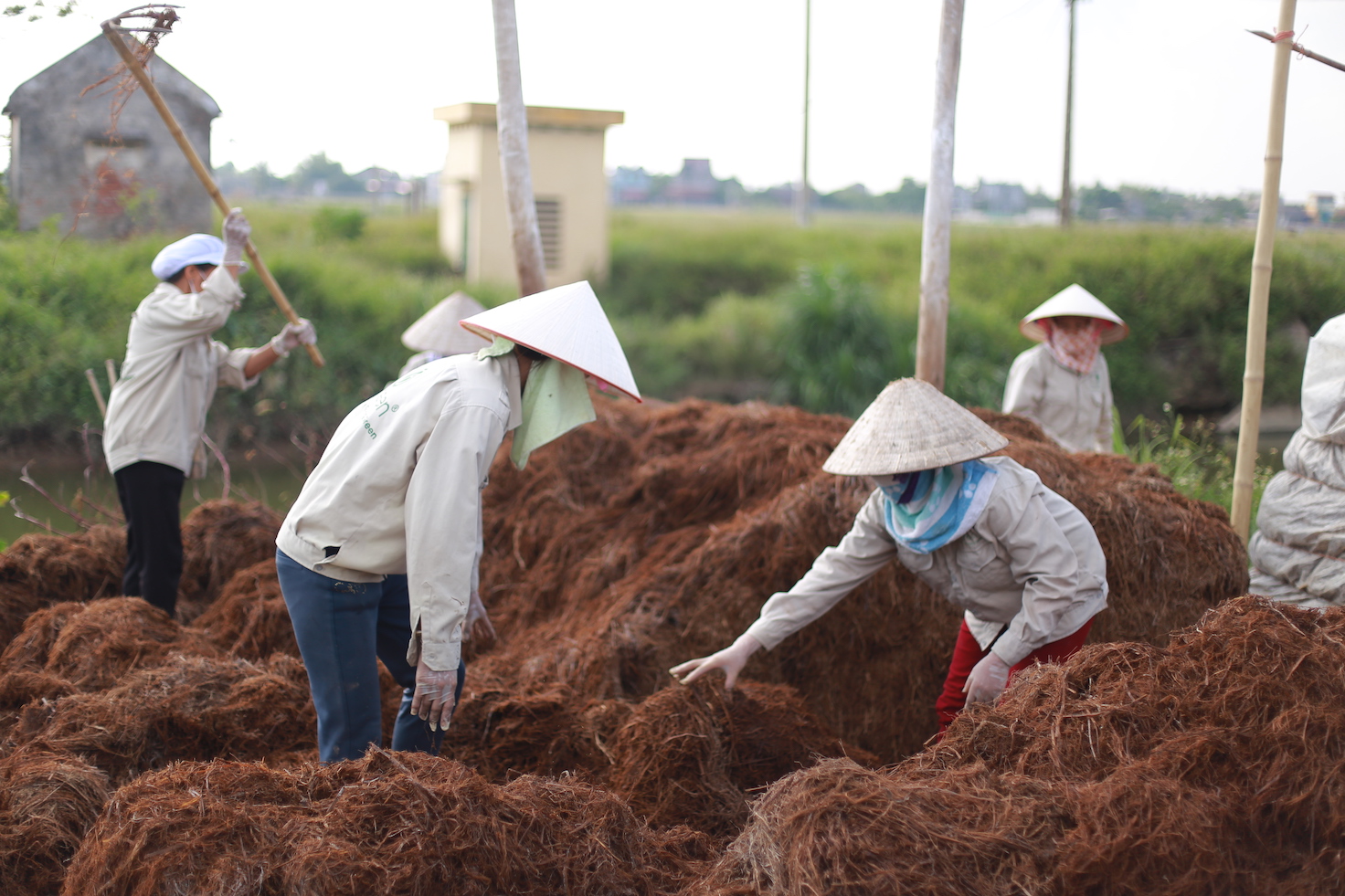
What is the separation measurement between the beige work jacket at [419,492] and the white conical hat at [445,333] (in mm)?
2780

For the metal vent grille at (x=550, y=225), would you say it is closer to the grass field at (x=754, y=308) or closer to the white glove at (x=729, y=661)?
the grass field at (x=754, y=308)

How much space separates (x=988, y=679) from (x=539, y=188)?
13987mm

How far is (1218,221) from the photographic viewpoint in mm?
16891

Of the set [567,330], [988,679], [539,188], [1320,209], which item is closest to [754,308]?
[539,188]

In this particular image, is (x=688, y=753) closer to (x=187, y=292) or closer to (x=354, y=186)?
(x=187, y=292)

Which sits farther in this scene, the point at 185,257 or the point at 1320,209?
the point at 1320,209

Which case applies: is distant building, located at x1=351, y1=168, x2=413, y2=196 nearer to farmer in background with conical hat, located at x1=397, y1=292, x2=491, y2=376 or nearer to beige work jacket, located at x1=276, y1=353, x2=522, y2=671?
farmer in background with conical hat, located at x1=397, y1=292, x2=491, y2=376

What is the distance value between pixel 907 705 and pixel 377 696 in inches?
77.7

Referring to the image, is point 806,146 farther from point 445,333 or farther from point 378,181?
point 445,333

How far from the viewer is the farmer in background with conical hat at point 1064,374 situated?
496 centimetres

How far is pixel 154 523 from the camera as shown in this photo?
388cm

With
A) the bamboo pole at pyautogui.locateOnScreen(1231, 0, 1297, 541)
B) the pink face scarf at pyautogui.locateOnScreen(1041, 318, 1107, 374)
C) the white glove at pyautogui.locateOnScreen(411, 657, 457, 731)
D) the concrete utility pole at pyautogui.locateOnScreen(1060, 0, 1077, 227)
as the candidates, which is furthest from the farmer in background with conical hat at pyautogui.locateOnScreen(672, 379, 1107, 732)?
the concrete utility pole at pyautogui.locateOnScreen(1060, 0, 1077, 227)

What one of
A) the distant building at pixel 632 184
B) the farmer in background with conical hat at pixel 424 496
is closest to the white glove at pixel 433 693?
the farmer in background with conical hat at pixel 424 496

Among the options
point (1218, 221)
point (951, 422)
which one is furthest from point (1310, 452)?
point (1218, 221)
